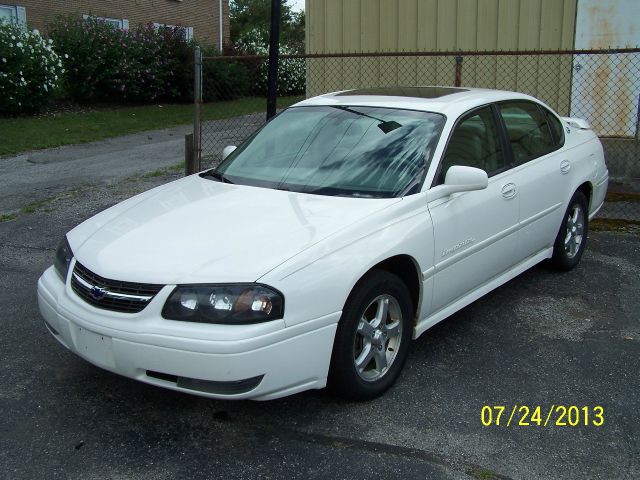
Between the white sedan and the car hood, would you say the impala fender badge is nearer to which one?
the white sedan

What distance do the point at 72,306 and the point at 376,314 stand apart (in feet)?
5.00

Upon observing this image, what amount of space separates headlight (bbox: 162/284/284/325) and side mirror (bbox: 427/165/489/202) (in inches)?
51.4

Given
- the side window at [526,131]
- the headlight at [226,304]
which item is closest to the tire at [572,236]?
the side window at [526,131]

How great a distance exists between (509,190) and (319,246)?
6.01ft

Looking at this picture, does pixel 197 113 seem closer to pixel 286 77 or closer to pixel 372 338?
pixel 372 338

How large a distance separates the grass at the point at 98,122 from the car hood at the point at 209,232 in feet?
30.5

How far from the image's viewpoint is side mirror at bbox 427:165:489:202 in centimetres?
394

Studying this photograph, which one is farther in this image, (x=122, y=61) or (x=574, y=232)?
(x=122, y=61)

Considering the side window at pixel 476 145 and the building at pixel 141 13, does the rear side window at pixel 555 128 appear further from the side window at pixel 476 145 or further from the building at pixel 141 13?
the building at pixel 141 13

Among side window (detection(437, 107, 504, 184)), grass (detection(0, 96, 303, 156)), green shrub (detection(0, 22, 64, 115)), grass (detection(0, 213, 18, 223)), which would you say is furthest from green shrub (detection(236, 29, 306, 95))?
side window (detection(437, 107, 504, 184))

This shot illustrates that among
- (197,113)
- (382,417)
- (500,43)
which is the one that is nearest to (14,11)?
(197,113)

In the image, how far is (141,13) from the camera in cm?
2602

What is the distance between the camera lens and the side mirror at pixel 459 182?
3.94 m

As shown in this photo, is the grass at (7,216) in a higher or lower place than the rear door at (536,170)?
lower
